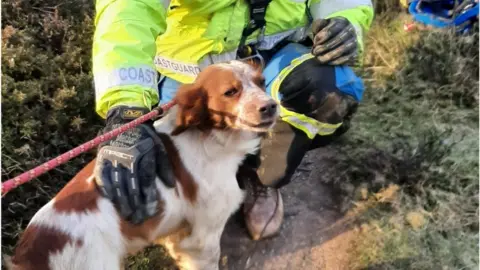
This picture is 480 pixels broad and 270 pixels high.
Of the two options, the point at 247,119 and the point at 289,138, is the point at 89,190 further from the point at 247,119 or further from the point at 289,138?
the point at 289,138

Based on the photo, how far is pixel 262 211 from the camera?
327 centimetres

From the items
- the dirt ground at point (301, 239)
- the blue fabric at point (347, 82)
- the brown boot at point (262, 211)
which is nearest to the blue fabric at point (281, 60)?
the blue fabric at point (347, 82)

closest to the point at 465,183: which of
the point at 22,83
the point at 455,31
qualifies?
the point at 455,31

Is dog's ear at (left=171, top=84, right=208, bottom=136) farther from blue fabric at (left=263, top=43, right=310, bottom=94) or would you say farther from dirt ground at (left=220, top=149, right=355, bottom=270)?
dirt ground at (left=220, top=149, right=355, bottom=270)

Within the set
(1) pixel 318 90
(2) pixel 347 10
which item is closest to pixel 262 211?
(1) pixel 318 90

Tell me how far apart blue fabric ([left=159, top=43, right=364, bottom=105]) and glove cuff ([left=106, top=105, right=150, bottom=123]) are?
71 cm

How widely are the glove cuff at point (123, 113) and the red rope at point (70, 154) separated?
0.15ft

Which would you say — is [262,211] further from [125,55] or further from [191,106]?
[125,55]

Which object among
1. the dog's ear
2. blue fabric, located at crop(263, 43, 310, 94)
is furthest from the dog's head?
blue fabric, located at crop(263, 43, 310, 94)

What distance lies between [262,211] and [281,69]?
29.3 inches

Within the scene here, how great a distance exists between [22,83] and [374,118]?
7.16 ft

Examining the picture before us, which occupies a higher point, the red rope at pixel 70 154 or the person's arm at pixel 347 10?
the red rope at pixel 70 154

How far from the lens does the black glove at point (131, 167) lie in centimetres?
225

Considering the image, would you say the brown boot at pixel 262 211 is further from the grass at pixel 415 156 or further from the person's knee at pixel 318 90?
the person's knee at pixel 318 90
